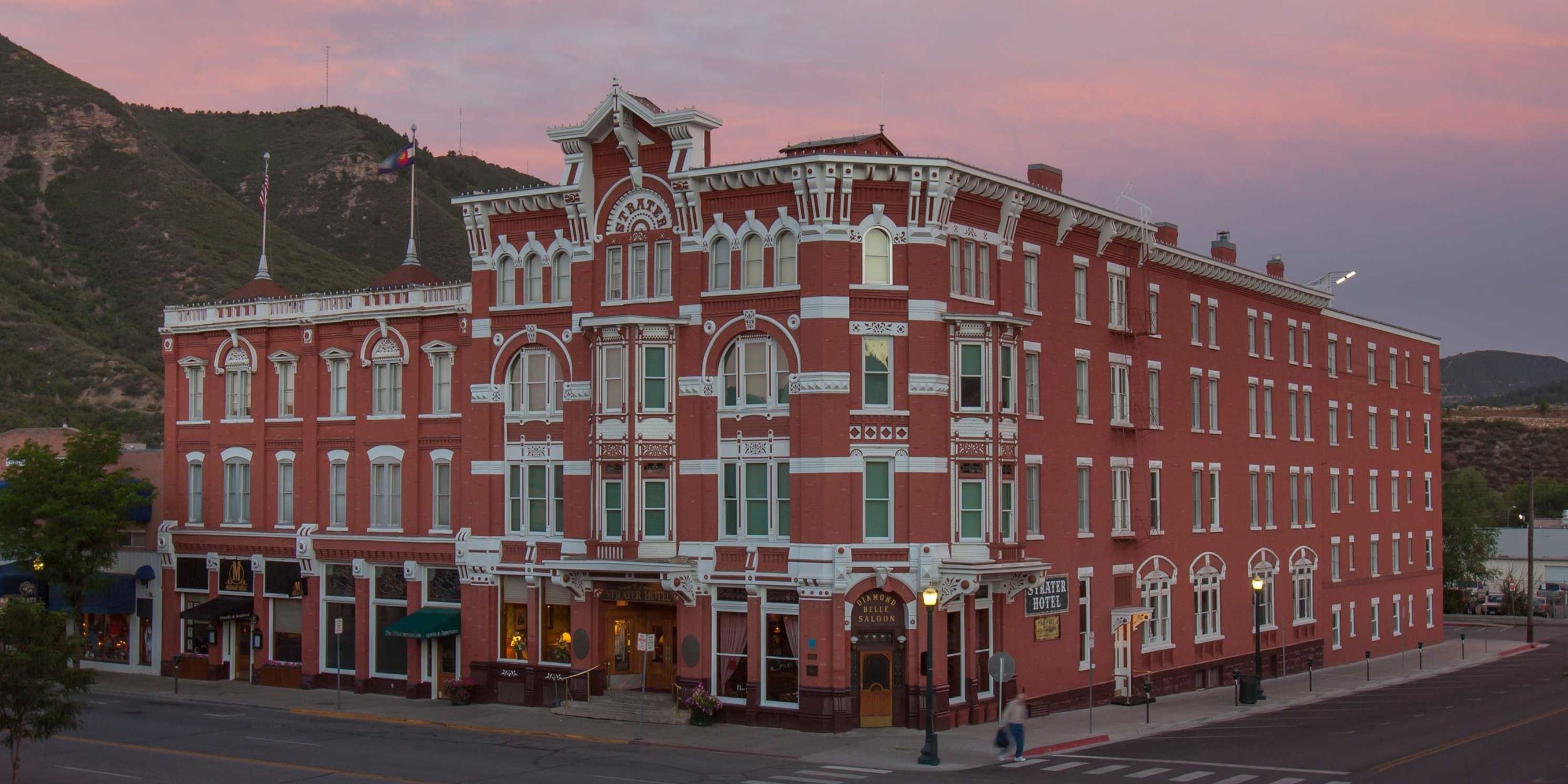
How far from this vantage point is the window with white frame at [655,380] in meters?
42.3

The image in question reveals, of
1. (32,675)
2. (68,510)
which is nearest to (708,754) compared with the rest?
(32,675)

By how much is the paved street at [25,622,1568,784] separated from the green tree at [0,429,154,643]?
7.72 m

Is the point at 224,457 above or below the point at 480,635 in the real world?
above

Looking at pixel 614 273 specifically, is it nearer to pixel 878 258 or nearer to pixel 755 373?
pixel 755 373

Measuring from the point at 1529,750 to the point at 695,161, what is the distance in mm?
27071

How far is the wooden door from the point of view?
39219 millimetres

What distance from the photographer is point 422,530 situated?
4856 centimetres

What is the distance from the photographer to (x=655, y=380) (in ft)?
139

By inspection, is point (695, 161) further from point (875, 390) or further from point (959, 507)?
point (959, 507)

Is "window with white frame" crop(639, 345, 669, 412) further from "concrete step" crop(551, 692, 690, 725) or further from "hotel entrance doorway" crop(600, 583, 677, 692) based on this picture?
"concrete step" crop(551, 692, 690, 725)

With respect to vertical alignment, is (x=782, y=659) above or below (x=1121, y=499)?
below

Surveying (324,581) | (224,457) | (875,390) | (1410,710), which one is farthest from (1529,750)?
(224,457)

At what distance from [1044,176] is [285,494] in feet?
94.0

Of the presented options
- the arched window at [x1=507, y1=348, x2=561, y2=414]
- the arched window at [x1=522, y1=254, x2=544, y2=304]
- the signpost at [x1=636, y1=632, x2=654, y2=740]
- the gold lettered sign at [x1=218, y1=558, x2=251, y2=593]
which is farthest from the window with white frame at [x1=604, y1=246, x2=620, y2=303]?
the gold lettered sign at [x1=218, y1=558, x2=251, y2=593]
